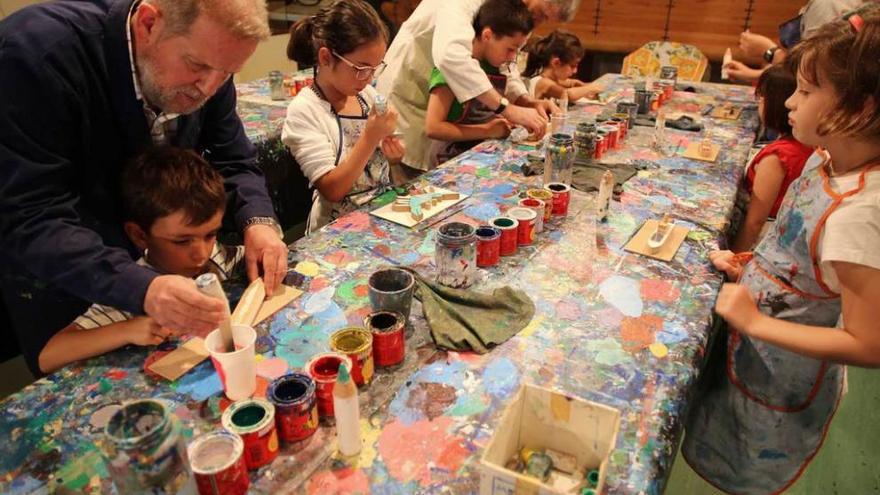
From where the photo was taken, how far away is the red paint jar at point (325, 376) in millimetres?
1056

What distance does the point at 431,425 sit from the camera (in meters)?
1.05

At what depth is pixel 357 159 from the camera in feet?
6.54

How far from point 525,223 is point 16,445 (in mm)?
1339

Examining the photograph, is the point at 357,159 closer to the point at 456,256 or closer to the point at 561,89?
the point at 456,256

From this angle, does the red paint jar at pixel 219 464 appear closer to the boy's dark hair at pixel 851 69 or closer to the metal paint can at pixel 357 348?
the metal paint can at pixel 357 348

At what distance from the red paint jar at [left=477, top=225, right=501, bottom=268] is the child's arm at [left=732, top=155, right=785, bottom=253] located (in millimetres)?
1115

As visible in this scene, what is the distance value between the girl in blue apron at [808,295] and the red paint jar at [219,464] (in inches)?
44.0

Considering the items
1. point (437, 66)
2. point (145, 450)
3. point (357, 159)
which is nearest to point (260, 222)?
point (357, 159)

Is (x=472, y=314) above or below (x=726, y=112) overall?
above

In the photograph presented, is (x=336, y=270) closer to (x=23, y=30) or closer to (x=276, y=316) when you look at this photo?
(x=276, y=316)

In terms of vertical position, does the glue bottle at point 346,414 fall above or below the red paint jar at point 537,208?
above

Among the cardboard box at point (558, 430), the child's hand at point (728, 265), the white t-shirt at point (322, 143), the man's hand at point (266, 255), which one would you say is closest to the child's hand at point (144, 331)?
the man's hand at point (266, 255)

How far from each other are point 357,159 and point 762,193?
1.50 meters

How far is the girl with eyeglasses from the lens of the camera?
1979 millimetres
